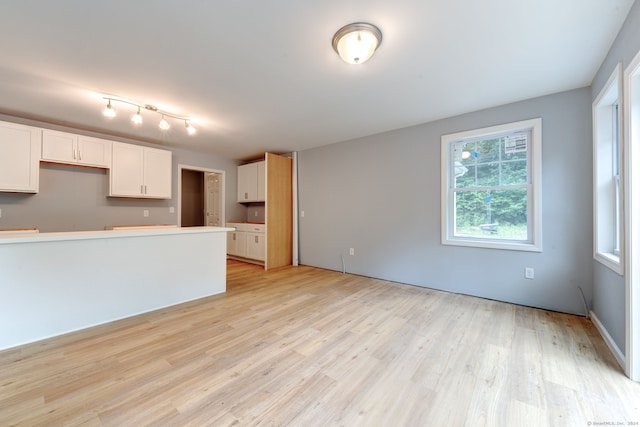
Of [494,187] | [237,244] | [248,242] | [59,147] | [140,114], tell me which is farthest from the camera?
[237,244]

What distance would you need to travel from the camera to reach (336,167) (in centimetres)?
461

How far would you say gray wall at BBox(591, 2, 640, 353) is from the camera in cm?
161

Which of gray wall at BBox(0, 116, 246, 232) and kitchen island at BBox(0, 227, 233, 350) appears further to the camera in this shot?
gray wall at BBox(0, 116, 246, 232)

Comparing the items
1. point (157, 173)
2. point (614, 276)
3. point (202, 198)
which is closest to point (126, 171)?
point (157, 173)

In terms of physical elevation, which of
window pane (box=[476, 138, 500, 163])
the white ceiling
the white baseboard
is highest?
the white ceiling

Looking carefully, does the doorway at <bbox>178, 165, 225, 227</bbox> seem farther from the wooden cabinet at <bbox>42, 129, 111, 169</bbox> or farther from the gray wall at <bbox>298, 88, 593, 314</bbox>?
the gray wall at <bbox>298, 88, 593, 314</bbox>

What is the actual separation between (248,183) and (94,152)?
266cm

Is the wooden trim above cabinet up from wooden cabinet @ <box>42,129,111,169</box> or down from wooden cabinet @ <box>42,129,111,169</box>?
down

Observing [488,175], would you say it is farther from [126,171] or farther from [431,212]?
[126,171]

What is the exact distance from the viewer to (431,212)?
350cm

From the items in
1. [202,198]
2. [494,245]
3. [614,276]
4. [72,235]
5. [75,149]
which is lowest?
[614,276]

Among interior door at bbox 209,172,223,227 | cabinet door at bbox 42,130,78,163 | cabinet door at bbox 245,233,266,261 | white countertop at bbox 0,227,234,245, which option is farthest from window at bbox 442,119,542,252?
cabinet door at bbox 42,130,78,163

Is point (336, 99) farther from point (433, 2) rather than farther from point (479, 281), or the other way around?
point (479, 281)

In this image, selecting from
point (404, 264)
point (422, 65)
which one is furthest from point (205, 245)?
point (422, 65)
